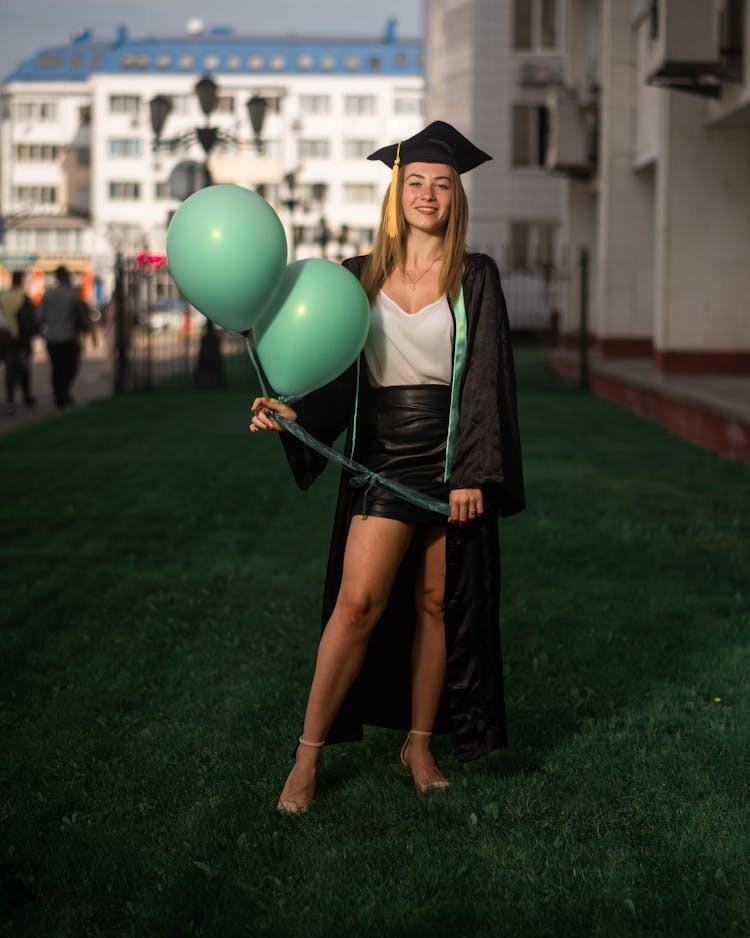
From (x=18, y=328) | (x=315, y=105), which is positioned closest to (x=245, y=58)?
(x=315, y=105)

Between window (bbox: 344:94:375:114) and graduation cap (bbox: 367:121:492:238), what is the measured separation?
95.8 meters

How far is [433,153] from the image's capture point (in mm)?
4047

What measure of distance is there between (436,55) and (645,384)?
33.2m

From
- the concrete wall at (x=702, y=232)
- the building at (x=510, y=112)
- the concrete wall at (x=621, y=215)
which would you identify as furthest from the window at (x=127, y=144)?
the concrete wall at (x=702, y=232)

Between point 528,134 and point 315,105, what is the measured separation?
5386cm

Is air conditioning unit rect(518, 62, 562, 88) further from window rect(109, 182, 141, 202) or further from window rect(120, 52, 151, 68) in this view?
window rect(120, 52, 151, 68)

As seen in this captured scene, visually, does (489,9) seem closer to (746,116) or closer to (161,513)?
(746,116)

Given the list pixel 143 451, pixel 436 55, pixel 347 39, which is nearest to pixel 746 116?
pixel 143 451

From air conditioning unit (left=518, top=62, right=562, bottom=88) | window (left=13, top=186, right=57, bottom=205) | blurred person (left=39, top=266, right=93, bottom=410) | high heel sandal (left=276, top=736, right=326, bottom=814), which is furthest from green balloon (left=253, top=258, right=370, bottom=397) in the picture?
window (left=13, top=186, right=57, bottom=205)

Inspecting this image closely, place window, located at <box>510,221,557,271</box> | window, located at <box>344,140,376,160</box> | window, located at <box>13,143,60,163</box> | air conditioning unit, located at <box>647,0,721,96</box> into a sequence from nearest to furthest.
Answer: air conditioning unit, located at <box>647,0,721,96</box> → window, located at <box>510,221,557,271</box> → window, located at <box>344,140,376,160</box> → window, located at <box>13,143,60,163</box>

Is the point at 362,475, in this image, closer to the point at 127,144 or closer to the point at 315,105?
the point at 315,105

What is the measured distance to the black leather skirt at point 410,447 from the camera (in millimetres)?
4102

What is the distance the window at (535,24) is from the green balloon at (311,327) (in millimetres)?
43205

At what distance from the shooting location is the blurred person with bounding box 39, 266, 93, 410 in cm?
1938
